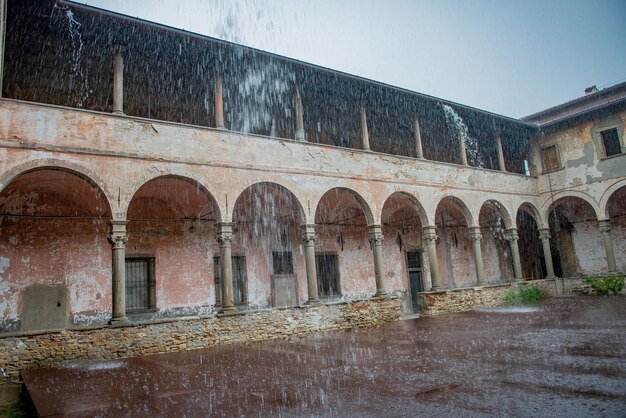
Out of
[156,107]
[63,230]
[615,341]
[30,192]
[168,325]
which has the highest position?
[156,107]

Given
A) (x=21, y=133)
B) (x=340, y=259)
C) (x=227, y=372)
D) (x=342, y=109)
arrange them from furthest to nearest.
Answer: (x=340, y=259) < (x=342, y=109) < (x=21, y=133) < (x=227, y=372)

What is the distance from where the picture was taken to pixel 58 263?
11.4 meters

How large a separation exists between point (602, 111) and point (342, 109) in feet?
37.6

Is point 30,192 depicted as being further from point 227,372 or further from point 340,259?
point 340,259

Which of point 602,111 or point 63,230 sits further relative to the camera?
point 602,111

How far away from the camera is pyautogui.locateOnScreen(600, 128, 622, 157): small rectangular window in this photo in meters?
17.9

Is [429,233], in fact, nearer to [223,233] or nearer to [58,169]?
[223,233]

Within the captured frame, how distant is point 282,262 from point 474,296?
7005mm

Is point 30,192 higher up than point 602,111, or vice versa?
point 602,111

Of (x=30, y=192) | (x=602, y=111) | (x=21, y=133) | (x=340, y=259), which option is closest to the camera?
(x=21, y=133)

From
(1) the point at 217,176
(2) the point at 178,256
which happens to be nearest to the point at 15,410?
(1) the point at 217,176

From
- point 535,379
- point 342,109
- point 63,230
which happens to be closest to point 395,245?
point 342,109

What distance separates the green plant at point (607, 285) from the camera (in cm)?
1688

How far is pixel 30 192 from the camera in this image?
1134 centimetres
